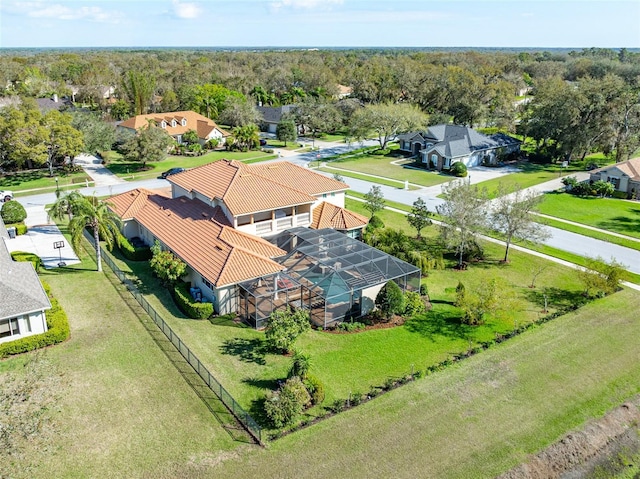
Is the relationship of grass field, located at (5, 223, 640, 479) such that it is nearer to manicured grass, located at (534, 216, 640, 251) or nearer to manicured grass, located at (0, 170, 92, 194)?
manicured grass, located at (534, 216, 640, 251)

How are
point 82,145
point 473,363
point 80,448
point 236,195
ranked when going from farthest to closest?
point 82,145 < point 236,195 < point 473,363 < point 80,448

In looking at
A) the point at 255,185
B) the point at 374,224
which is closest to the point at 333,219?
the point at 374,224

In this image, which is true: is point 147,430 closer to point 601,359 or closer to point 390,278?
point 390,278

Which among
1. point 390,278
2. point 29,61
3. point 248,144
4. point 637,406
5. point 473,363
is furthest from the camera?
point 29,61

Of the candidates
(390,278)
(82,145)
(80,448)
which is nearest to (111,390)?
(80,448)

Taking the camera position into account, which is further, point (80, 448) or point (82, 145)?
point (82, 145)

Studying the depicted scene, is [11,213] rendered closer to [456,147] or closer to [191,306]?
[191,306]

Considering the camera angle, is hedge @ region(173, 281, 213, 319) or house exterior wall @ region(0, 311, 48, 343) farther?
hedge @ region(173, 281, 213, 319)

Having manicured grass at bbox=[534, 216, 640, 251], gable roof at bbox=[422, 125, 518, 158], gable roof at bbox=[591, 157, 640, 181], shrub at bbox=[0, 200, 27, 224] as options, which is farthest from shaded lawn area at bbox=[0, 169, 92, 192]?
gable roof at bbox=[591, 157, 640, 181]
